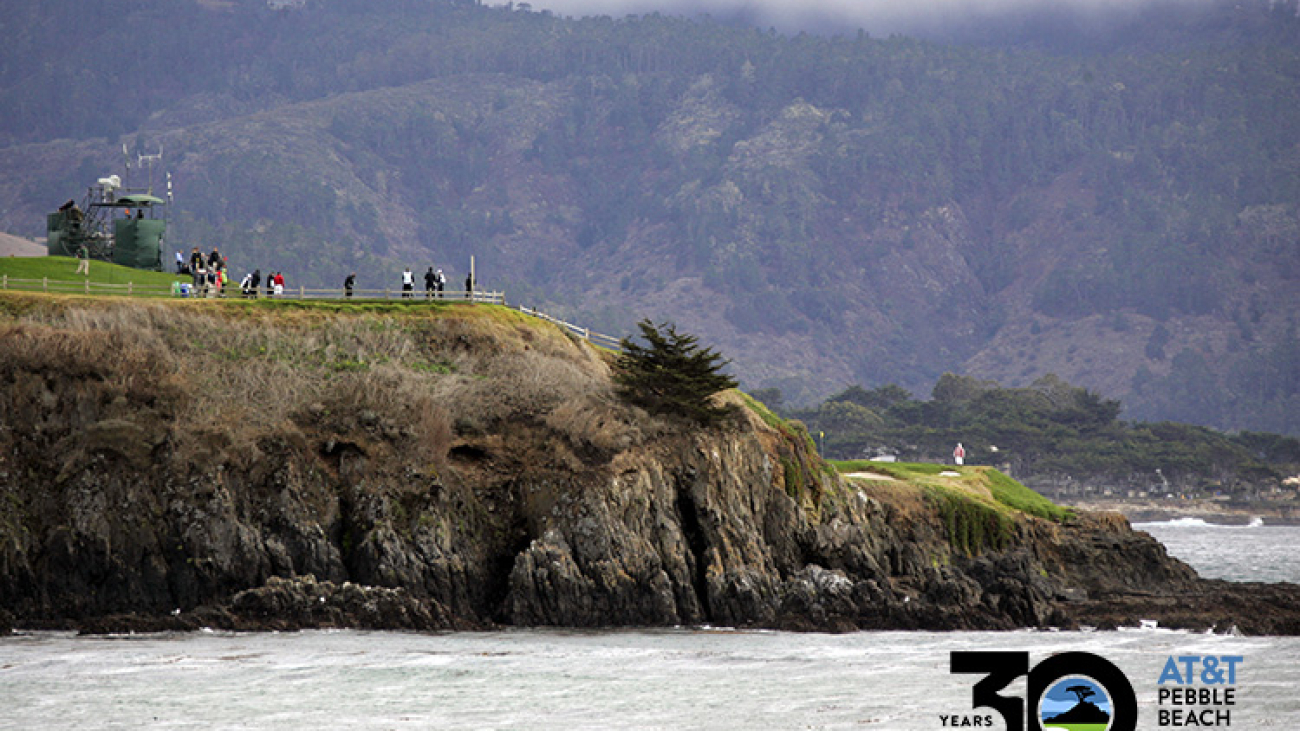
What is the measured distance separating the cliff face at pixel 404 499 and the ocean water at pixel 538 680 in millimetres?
2918

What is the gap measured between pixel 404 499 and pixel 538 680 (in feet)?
49.5

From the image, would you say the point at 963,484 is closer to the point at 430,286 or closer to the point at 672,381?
the point at 672,381

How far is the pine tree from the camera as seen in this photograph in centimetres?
6438

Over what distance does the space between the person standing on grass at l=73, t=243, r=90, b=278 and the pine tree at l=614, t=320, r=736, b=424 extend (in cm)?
2647

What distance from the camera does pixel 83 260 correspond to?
244 feet

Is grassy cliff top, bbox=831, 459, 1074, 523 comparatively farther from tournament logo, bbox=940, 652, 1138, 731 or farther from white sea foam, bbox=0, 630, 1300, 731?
tournament logo, bbox=940, 652, 1138, 731

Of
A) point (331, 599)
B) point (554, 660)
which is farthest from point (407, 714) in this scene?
point (331, 599)

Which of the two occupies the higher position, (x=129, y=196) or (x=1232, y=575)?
(x=129, y=196)

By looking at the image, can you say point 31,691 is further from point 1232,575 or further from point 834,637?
point 1232,575

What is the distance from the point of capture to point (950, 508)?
72.8m

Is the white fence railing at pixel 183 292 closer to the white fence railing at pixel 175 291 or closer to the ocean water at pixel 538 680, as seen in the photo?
the white fence railing at pixel 175 291

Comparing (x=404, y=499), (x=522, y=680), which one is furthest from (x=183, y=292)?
(x=522, y=680)

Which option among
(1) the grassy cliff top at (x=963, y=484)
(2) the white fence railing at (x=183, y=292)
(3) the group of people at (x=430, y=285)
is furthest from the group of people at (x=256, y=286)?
(1) the grassy cliff top at (x=963, y=484)

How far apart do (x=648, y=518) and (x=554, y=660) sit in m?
12.3
